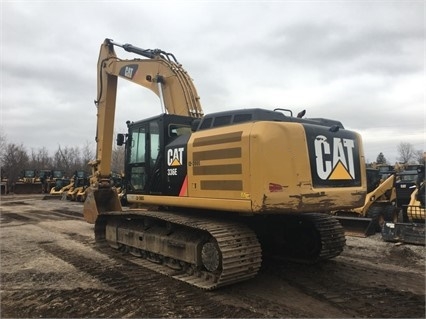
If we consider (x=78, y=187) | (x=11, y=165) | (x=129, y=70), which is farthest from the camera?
(x=11, y=165)

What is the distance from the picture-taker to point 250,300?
519cm

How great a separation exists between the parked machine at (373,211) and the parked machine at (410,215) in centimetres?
37

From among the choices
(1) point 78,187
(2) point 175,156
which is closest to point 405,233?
(2) point 175,156

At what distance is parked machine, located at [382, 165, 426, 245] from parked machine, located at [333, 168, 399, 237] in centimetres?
37

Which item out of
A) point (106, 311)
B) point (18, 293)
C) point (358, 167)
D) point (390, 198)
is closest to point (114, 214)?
point (18, 293)

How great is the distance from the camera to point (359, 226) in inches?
420

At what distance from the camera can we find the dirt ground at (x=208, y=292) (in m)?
4.84

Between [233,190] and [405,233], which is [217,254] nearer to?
[233,190]

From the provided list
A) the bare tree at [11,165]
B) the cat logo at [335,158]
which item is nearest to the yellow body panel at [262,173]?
the cat logo at [335,158]

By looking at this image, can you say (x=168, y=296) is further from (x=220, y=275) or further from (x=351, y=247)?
(x=351, y=247)

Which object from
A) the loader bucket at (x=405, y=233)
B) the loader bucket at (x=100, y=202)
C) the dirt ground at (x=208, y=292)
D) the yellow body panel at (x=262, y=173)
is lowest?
the dirt ground at (x=208, y=292)

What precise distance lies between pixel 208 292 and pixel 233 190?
4.76 ft

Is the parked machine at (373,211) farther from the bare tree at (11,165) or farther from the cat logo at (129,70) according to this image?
the bare tree at (11,165)

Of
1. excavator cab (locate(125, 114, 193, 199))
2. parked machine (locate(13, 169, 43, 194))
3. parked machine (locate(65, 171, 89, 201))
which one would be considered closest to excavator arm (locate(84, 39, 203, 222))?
excavator cab (locate(125, 114, 193, 199))
